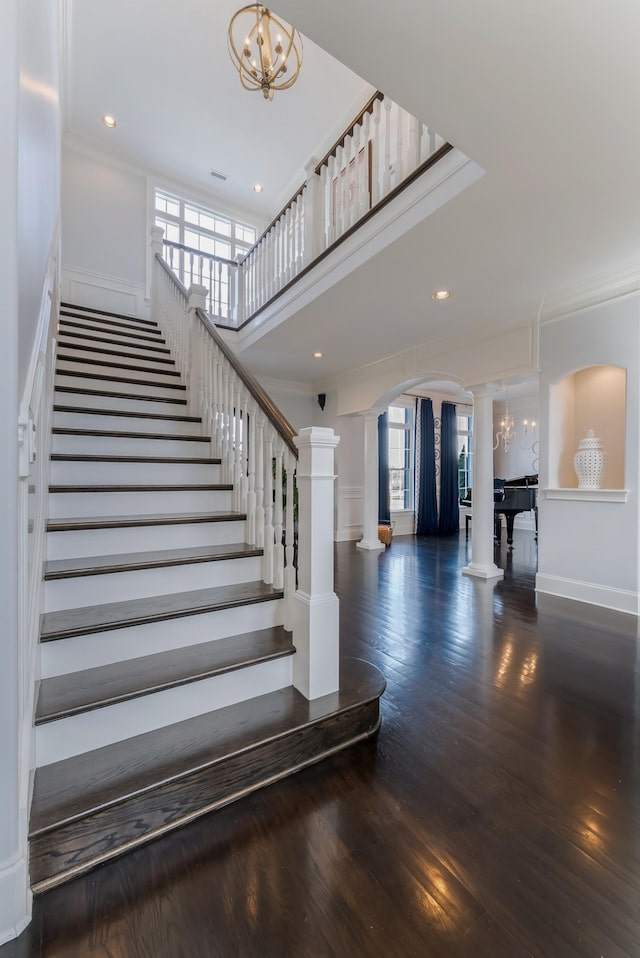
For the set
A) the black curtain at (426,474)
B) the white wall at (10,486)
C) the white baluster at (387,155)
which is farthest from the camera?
the black curtain at (426,474)

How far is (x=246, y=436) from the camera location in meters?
2.40

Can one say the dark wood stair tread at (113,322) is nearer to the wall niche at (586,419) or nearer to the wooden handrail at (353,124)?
the wooden handrail at (353,124)

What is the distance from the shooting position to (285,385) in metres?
6.58

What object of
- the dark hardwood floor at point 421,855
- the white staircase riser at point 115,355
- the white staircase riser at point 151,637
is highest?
the white staircase riser at point 115,355

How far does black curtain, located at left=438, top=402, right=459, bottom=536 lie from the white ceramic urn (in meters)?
4.27

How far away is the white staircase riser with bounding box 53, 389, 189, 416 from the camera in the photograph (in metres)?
2.87

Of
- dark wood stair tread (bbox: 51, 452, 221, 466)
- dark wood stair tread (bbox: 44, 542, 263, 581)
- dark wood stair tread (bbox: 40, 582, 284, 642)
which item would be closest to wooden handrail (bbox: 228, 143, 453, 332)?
dark wood stair tread (bbox: 51, 452, 221, 466)

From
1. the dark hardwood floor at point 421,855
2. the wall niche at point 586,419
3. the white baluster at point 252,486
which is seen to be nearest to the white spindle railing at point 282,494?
the white baluster at point 252,486

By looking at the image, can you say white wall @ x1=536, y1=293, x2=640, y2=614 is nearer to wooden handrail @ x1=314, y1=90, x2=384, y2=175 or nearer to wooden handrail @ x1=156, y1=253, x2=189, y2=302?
wooden handrail @ x1=314, y1=90, x2=384, y2=175

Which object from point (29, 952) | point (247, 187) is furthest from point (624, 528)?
point (247, 187)

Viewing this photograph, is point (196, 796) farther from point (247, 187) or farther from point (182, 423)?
point (247, 187)

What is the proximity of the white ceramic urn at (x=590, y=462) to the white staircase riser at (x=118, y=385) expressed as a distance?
353 cm

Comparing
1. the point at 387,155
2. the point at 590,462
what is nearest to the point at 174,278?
the point at 387,155

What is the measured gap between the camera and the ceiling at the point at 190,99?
3984 mm
